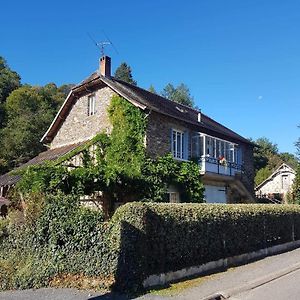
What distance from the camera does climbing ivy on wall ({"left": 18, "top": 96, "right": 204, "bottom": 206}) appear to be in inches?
770

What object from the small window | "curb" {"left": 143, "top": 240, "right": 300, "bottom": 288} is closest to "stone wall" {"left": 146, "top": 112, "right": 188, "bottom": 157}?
the small window

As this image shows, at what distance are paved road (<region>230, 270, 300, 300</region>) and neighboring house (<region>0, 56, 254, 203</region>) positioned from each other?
12155 mm

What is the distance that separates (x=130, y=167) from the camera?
21.5m

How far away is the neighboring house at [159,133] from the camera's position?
23.1 m

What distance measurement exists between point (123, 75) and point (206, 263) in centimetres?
7178

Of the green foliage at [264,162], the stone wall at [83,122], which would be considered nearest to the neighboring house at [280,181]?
the green foliage at [264,162]

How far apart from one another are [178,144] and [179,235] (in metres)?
13.6

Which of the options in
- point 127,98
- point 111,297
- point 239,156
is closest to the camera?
point 111,297

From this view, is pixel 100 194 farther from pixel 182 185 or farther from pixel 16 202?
pixel 16 202

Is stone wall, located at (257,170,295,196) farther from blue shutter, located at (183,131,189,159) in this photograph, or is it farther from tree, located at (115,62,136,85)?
tree, located at (115,62,136,85)

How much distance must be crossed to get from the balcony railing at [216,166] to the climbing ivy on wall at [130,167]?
0.60 meters

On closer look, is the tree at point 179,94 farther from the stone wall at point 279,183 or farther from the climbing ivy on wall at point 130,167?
the climbing ivy on wall at point 130,167

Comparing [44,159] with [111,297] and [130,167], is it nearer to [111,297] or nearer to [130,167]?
[130,167]

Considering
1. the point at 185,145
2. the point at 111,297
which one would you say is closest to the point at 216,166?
the point at 185,145
